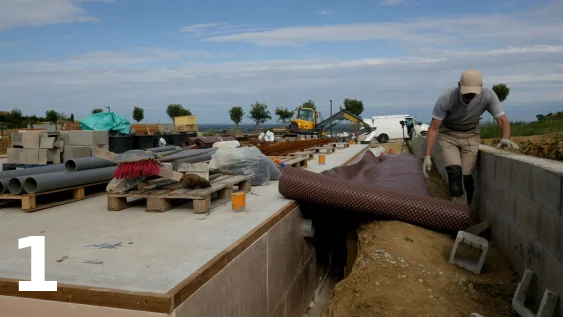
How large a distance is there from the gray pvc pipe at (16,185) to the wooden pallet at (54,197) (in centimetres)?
6

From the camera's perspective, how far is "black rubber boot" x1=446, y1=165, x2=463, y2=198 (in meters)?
5.94

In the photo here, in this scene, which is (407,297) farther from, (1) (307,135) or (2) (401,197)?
(1) (307,135)

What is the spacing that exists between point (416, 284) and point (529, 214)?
1083 millimetres

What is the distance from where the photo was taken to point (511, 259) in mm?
4355

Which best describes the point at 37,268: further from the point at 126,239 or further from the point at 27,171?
the point at 27,171

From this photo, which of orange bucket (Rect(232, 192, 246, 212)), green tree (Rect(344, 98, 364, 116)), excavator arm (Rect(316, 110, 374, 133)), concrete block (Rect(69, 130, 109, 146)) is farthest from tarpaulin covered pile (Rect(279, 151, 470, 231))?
green tree (Rect(344, 98, 364, 116))

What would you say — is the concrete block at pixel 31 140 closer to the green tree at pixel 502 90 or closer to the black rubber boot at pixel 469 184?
the black rubber boot at pixel 469 184

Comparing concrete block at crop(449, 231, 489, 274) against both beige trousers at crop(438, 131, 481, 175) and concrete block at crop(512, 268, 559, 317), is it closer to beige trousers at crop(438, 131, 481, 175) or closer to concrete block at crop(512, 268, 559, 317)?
concrete block at crop(512, 268, 559, 317)

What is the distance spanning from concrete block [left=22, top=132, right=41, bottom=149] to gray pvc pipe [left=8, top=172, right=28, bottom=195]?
3762 millimetres

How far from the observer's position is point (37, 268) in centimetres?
345

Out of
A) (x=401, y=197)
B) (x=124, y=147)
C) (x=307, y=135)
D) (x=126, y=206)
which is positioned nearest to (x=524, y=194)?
(x=401, y=197)

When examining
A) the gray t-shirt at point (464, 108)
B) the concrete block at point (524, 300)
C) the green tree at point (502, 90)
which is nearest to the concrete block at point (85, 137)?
the gray t-shirt at point (464, 108)

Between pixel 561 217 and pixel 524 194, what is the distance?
906mm

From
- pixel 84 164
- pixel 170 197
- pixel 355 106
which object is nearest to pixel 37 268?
pixel 170 197
